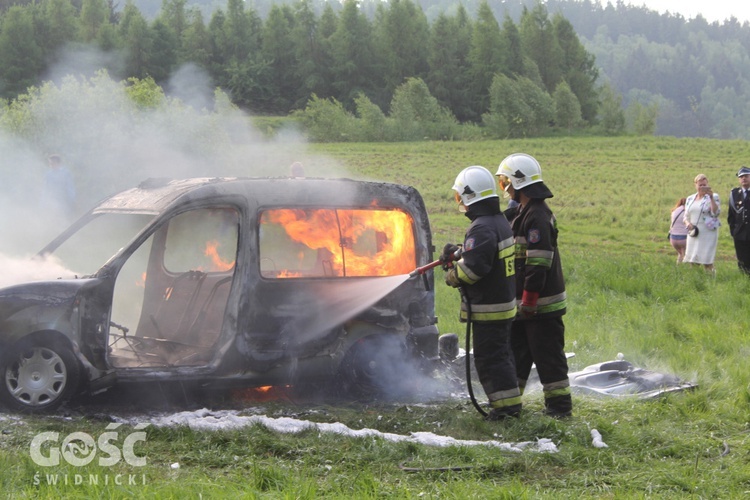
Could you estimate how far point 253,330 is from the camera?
6820 millimetres

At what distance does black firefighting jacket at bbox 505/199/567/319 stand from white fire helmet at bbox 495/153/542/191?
6.2 inches

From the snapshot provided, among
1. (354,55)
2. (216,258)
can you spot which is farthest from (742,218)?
(354,55)

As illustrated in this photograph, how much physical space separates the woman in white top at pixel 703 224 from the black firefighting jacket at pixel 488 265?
828 centimetres

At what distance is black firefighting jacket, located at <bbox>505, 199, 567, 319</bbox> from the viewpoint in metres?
6.71

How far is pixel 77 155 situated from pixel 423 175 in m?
22.3

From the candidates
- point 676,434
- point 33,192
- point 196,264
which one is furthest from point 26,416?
point 33,192

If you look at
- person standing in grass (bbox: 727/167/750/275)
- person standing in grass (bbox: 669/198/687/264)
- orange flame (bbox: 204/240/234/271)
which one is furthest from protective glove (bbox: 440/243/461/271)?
person standing in grass (bbox: 669/198/687/264)

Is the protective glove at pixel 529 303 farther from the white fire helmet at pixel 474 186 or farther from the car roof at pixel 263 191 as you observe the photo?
the car roof at pixel 263 191

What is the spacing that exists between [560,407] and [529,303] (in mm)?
791

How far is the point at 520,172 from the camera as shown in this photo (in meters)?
6.88

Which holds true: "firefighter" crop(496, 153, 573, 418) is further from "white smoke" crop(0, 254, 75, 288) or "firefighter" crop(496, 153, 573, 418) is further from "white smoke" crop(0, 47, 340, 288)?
"white smoke" crop(0, 47, 340, 288)

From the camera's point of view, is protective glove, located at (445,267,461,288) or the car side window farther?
the car side window

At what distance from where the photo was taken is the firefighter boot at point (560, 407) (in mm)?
6727

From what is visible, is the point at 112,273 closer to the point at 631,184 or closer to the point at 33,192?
the point at 33,192
